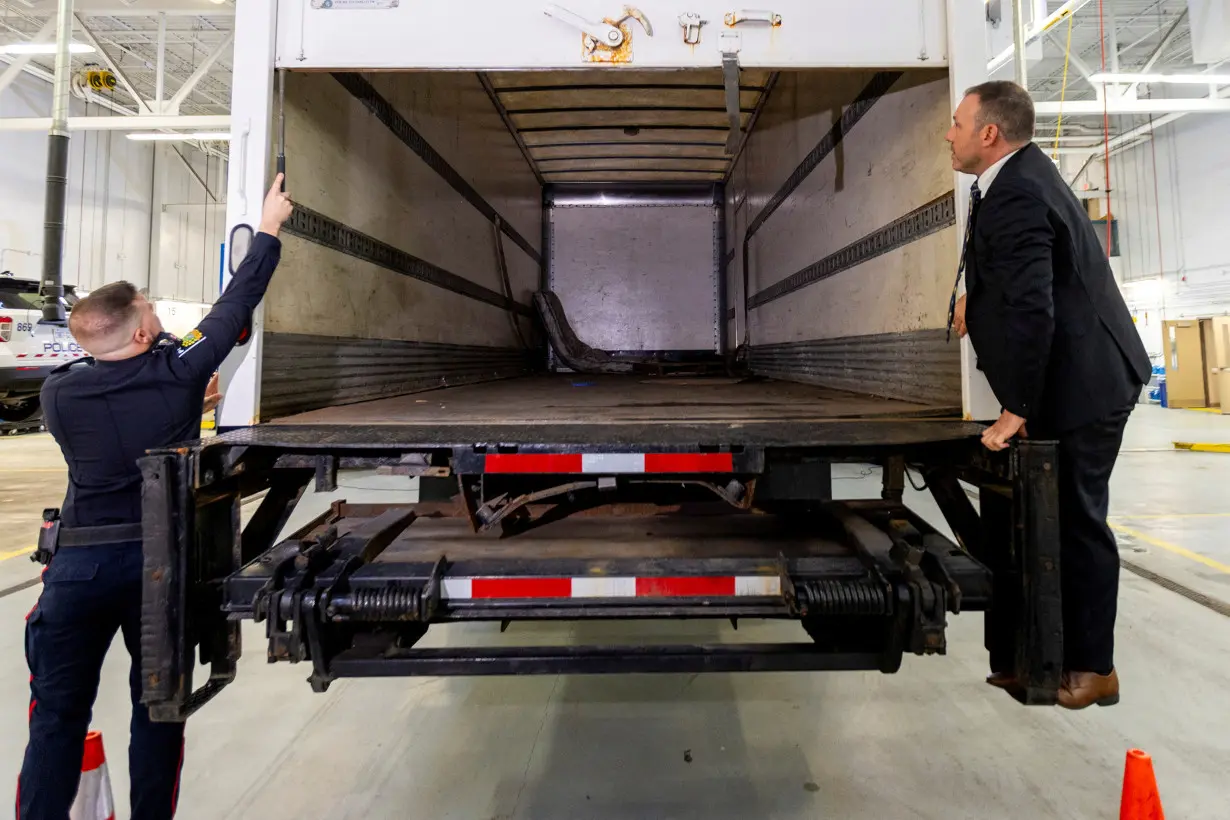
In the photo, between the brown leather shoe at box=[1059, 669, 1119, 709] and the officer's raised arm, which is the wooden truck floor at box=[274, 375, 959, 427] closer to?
the officer's raised arm

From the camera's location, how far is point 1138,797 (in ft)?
5.32

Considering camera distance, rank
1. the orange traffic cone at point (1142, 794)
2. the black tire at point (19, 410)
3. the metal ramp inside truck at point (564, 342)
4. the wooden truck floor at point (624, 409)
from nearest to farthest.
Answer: the orange traffic cone at point (1142, 794), the wooden truck floor at point (624, 409), the metal ramp inside truck at point (564, 342), the black tire at point (19, 410)

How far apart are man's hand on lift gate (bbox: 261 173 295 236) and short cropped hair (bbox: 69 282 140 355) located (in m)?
0.44

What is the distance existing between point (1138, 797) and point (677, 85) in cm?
492

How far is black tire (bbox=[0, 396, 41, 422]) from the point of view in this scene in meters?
10.7

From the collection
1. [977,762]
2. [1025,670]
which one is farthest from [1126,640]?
[1025,670]

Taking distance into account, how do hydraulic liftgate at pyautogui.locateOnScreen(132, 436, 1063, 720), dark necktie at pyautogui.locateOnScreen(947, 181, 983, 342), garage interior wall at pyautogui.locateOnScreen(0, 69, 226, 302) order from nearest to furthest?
hydraulic liftgate at pyautogui.locateOnScreen(132, 436, 1063, 720), dark necktie at pyautogui.locateOnScreen(947, 181, 983, 342), garage interior wall at pyautogui.locateOnScreen(0, 69, 226, 302)

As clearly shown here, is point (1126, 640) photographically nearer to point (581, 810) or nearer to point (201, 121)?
point (581, 810)

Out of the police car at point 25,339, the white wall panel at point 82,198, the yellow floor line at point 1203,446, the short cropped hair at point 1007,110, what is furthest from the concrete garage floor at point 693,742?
the white wall panel at point 82,198

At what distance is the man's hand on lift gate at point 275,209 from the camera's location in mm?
1939

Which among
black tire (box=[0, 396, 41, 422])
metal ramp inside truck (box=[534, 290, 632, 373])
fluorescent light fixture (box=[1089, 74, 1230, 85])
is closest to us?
metal ramp inside truck (box=[534, 290, 632, 373])

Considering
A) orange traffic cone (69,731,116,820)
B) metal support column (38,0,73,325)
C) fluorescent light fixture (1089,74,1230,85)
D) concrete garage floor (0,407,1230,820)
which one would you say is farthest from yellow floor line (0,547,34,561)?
fluorescent light fixture (1089,74,1230,85)

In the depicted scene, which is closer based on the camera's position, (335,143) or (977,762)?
(977,762)

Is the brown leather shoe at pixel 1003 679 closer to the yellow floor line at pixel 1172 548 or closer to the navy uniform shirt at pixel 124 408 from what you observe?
the navy uniform shirt at pixel 124 408
